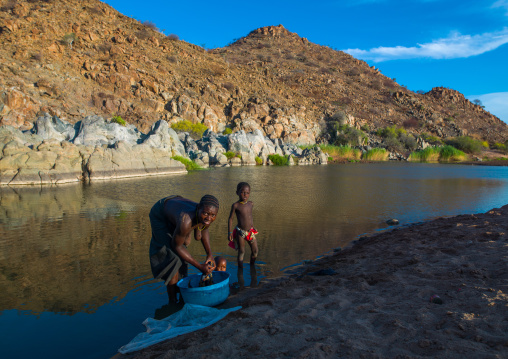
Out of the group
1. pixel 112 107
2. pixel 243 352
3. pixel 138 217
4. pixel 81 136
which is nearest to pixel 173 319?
pixel 243 352

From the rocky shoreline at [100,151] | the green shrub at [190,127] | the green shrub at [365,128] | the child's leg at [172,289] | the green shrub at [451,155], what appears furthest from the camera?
the green shrub at [365,128]

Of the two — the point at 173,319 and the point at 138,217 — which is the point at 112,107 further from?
the point at 173,319

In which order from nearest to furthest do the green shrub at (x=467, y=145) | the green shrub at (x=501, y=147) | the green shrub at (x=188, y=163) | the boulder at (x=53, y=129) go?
the boulder at (x=53, y=129), the green shrub at (x=188, y=163), the green shrub at (x=467, y=145), the green shrub at (x=501, y=147)

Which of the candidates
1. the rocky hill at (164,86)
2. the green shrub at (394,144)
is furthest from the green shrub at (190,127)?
the green shrub at (394,144)

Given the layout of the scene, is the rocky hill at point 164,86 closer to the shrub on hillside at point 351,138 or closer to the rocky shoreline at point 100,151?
the shrub on hillside at point 351,138

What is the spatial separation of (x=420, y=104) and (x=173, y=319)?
79.7 metres

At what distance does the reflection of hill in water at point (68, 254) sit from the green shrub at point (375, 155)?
42076 millimetres

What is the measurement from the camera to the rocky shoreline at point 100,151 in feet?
60.7

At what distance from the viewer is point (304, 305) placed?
3836 millimetres

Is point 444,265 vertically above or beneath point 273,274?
above

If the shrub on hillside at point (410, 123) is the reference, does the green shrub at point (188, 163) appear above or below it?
below

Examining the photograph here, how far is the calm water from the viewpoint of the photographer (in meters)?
4.11

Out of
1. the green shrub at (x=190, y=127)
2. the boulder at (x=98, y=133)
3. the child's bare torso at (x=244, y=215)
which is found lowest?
the child's bare torso at (x=244, y=215)

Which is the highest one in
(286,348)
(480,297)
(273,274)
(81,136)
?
(81,136)
